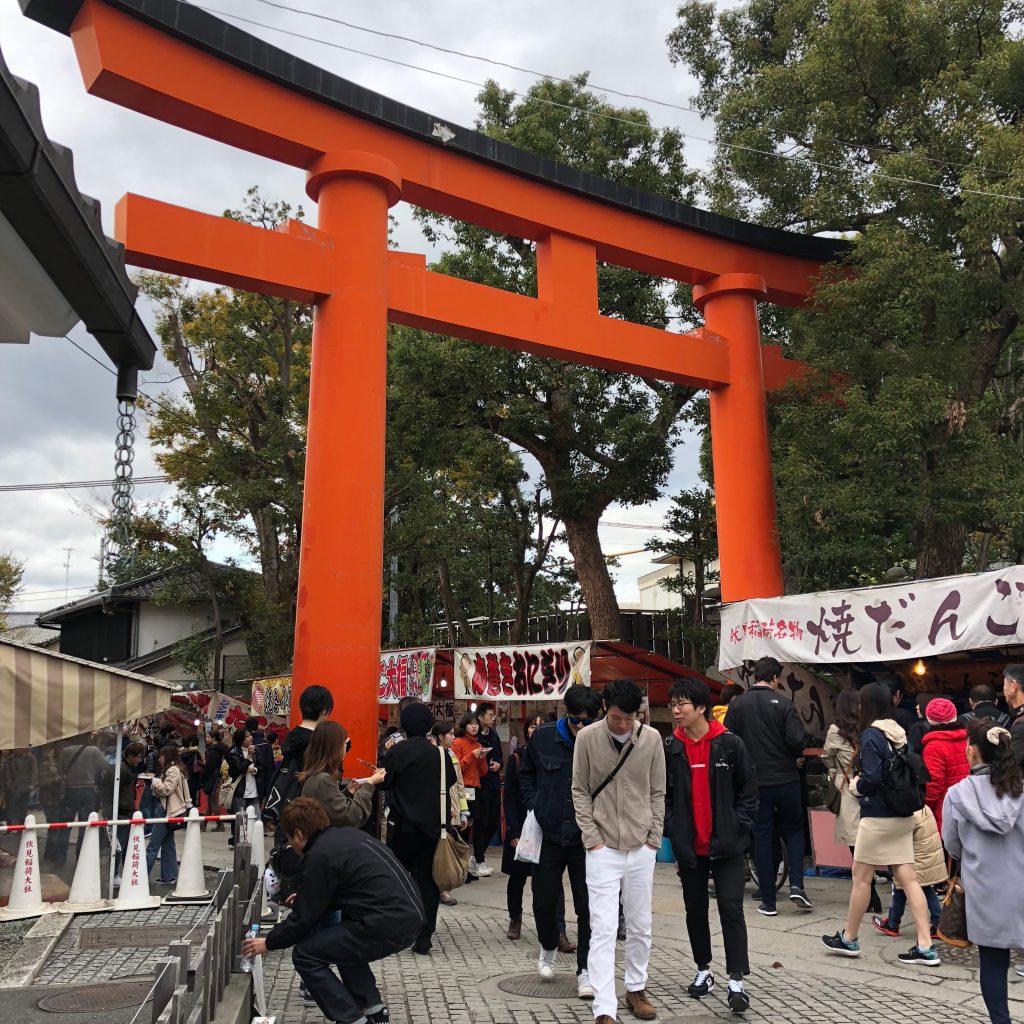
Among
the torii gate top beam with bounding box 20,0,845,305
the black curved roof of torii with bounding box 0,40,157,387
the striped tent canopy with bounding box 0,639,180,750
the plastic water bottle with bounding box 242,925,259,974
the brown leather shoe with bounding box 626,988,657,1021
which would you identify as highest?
the torii gate top beam with bounding box 20,0,845,305

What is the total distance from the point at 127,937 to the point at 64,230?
627 centimetres

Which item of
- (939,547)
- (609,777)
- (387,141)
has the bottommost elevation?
(609,777)

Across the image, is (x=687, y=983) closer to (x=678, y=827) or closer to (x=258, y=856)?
(x=678, y=827)

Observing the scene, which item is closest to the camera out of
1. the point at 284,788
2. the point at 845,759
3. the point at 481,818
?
the point at 284,788

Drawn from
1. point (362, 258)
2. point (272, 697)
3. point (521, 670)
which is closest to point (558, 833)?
point (521, 670)

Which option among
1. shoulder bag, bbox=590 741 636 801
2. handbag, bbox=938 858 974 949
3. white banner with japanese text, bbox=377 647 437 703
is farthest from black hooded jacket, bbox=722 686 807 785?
white banner with japanese text, bbox=377 647 437 703

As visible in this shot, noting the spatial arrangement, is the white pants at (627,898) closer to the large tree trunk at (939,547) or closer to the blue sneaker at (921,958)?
the blue sneaker at (921,958)

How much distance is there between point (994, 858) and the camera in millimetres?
4547

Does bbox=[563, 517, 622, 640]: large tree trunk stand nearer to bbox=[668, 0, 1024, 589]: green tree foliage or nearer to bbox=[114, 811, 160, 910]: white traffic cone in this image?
bbox=[668, 0, 1024, 589]: green tree foliage

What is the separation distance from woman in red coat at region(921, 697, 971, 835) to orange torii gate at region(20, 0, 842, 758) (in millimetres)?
5678

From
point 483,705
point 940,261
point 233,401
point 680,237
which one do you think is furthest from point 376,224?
point 233,401

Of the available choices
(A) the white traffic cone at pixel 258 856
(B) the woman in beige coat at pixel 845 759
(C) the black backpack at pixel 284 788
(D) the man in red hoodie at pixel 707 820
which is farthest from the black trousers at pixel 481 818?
(D) the man in red hoodie at pixel 707 820

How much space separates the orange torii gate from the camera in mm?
10227

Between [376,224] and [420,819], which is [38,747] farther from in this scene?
[376,224]
